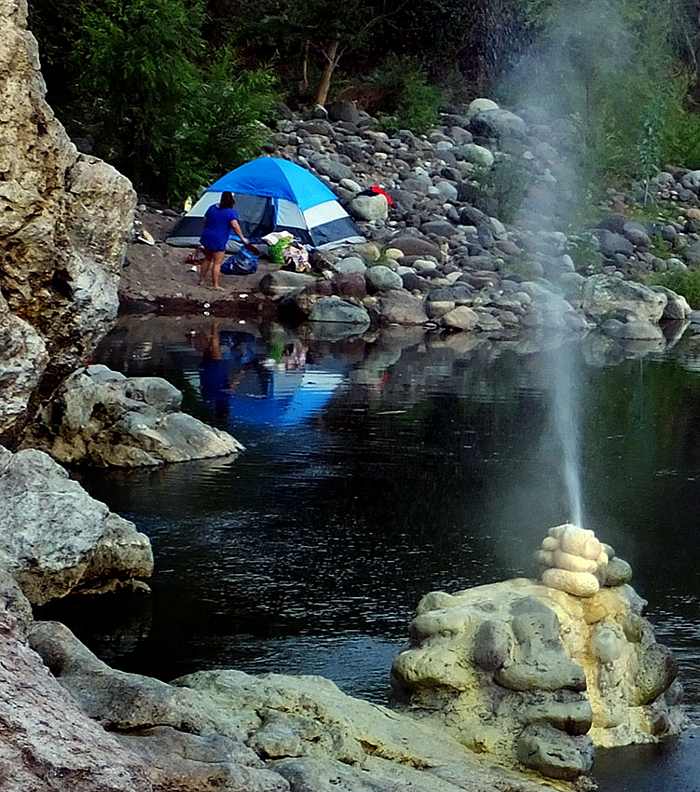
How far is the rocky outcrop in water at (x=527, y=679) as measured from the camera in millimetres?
6508

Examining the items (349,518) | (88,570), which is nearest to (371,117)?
(349,518)

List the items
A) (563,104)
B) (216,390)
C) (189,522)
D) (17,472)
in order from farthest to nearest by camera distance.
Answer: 1. (563,104)
2. (216,390)
3. (189,522)
4. (17,472)

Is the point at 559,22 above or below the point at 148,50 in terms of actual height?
above

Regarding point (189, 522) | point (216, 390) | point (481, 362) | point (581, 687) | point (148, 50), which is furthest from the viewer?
point (148, 50)

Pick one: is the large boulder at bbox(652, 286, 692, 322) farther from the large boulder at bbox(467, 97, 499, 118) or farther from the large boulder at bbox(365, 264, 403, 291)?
the large boulder at bbox(467, 97, 499, 118)

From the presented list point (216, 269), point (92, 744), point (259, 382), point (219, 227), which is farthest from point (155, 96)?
point (92, 744)

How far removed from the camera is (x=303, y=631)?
8.72 m

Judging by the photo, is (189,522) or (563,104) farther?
(563,104)

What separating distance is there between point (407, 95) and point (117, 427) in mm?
27612

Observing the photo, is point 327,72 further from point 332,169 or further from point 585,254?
point 585,254

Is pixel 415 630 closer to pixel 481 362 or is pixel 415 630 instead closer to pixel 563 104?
pixel 481 362

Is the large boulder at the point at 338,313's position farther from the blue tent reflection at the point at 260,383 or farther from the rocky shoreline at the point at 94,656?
the rocky shoreline at the point at 94,656

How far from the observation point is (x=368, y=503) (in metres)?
12.0

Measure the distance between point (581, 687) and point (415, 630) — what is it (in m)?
0.78
